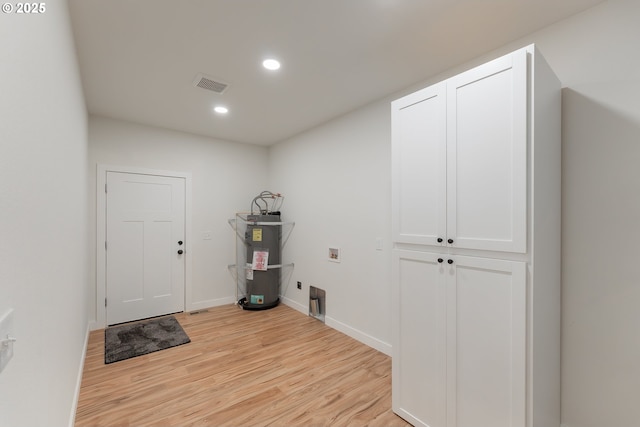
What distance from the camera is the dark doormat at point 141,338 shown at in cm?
291

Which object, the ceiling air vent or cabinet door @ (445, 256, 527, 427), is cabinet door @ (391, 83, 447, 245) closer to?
cabinet door @ (445, 256, 527, 427)

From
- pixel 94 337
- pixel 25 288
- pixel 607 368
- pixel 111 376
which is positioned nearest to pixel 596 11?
pixel 607 368

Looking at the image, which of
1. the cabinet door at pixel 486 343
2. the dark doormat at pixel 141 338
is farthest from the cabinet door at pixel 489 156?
the dark doormat at pixel 141 338

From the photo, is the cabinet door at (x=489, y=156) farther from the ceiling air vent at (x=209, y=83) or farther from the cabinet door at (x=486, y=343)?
the ceiling air vent at (x=209, y=83)

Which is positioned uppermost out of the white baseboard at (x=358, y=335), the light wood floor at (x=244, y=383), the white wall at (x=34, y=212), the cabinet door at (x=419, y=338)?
the white wall at (x=34, y=212)

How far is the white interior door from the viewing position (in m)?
3.65

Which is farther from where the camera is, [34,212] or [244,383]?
[244,383]

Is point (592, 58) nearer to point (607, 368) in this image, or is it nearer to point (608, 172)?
point (608, 172)

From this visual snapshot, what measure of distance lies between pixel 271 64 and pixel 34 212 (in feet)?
6.32

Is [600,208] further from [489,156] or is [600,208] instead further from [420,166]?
[420,166]

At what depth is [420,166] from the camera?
1929mm

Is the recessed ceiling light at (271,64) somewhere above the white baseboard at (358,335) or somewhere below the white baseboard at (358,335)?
above

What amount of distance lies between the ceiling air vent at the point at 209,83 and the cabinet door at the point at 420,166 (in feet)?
5.46

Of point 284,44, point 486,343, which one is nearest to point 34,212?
point 284,44
